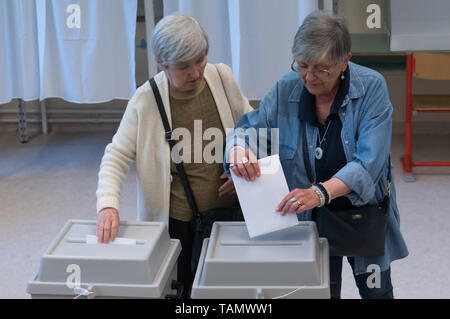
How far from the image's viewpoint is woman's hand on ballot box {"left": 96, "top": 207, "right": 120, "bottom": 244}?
174cm

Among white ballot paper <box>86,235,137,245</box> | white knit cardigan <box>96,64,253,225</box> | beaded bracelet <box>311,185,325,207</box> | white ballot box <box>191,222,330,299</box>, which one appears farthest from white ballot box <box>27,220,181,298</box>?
beaded bracelet <box>311,185,325,207</box>

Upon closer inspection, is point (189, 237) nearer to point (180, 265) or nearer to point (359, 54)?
point (180, 265)

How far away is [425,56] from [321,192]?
2533 mm

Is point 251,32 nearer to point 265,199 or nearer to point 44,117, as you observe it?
point 44,117

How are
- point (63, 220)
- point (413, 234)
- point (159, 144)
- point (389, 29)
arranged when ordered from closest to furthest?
point (159, 144), point (413, 234), point (63, 220), point (389, 29)

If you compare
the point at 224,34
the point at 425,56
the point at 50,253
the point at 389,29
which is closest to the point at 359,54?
the point at 389,29

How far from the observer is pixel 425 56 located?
392 cm

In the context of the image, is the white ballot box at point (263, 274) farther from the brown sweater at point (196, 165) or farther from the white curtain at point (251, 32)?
the white curtain at point (251, 32)

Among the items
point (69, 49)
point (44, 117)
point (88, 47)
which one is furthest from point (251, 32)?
point (44, 117)

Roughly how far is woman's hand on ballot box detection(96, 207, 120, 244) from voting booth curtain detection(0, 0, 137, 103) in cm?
239

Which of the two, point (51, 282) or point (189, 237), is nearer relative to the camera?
point (51, 282)

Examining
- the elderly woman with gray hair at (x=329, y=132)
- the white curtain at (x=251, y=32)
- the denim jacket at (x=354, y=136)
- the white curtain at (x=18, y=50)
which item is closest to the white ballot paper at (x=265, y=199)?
the elderly woman with gray hair at (x=329, y=132)

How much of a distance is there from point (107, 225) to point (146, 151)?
0.86ft

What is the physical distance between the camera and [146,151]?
6.30 ft
